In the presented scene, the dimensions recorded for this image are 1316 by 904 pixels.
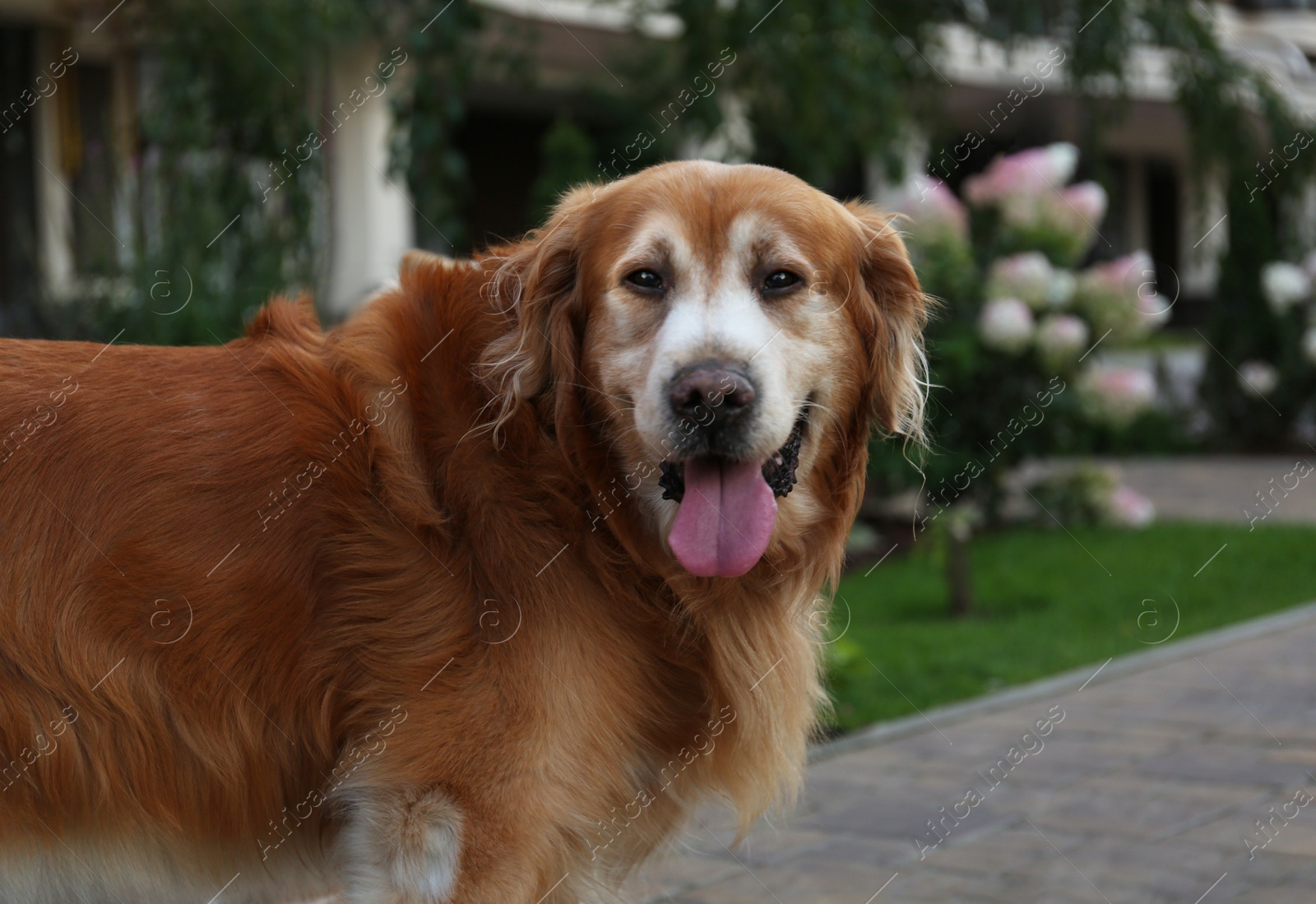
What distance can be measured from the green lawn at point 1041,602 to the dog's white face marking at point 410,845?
3206mm

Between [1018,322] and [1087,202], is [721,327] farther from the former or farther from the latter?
[1087,202]

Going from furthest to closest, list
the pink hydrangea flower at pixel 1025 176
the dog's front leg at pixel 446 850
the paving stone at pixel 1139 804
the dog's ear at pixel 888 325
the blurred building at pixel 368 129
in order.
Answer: the pink hydrangea flower at pixel 1025 176 → the blurred building at pixel 368 129 → the paving stone at pixel 1139 804 → the dog's ear at pixel 888 325 → the dog's front leg at pixel 446 850

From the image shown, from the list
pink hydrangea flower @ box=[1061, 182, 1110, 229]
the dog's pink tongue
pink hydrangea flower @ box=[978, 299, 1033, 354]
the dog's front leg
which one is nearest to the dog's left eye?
the dog's pink tongue

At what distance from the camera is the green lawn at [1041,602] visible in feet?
20.2

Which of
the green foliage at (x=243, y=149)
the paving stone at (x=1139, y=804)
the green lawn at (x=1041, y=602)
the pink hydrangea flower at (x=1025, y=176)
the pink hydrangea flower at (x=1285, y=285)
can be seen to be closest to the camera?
the paving stone at (x=1139, y=804)

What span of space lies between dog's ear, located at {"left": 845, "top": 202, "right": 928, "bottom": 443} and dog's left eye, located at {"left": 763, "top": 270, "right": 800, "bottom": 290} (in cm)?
26

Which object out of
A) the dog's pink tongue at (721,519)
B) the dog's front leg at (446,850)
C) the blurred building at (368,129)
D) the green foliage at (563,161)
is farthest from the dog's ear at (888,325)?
the green foliage at (563,161)

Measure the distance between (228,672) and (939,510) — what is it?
Answer: 5.65 meters

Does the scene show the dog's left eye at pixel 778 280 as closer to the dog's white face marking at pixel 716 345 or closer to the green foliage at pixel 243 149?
the dog's white face marking at pixel 716 345

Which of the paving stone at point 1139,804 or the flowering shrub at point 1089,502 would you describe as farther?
the flowering shrub at point 1089,502

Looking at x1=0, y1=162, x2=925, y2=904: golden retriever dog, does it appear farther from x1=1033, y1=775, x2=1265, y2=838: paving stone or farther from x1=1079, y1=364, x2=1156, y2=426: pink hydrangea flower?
x1=1079, y1=364, x2=1156, y2=426: pink hydrangea flower

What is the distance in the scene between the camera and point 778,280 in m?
2.79

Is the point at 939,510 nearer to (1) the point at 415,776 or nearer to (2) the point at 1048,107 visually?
(1) the point at 415,776

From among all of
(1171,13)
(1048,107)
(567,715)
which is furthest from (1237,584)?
(1048,107)
